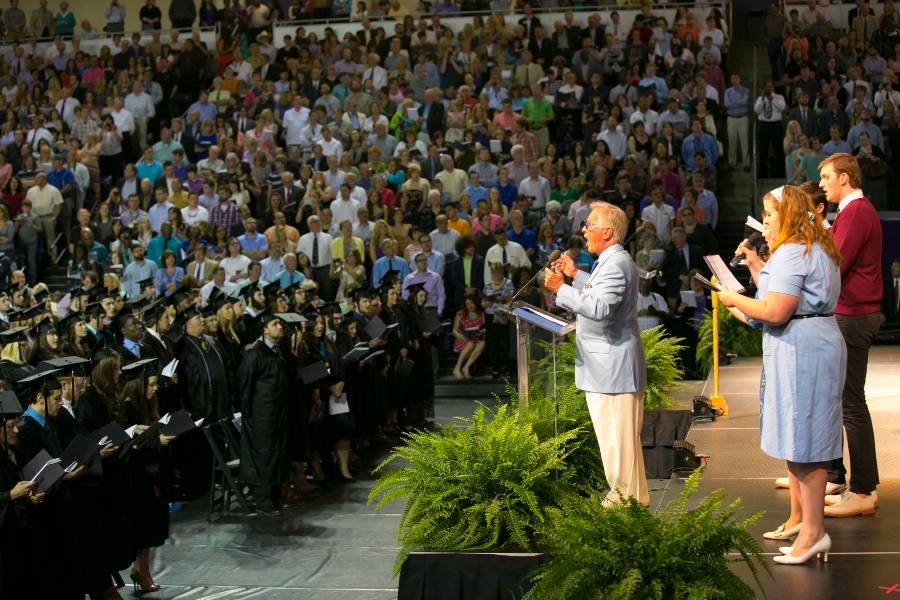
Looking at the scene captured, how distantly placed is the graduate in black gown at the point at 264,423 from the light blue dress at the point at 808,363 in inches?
271

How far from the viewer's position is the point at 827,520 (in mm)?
6367

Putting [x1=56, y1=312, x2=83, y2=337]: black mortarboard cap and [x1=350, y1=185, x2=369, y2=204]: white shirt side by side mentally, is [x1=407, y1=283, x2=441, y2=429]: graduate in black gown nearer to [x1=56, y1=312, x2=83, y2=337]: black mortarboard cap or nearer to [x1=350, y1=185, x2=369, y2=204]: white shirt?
[x1=350, y1=185, x2=369, y2=204]: white shirt

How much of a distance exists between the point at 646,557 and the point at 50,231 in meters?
17.6

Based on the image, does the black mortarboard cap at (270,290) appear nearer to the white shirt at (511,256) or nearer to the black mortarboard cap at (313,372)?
the black mortarboard cap at (313,372)

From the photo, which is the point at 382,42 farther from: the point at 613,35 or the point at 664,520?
the point at 664,520

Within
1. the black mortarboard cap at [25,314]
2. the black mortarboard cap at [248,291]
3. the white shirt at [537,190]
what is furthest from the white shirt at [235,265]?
the black mortarboard cap at [25,314]

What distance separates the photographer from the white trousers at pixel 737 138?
69.8 feet

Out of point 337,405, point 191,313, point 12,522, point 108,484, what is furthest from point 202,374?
point 12,522

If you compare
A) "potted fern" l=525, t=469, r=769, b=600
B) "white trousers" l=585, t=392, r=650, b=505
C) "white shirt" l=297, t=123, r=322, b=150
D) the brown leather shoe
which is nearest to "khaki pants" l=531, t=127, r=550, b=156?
"white shirt" l=297, t=123, r=322, b=150

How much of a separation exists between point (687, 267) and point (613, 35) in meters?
7.11

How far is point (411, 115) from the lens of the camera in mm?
22188

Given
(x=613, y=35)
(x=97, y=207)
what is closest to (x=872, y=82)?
(x=613, y=35)

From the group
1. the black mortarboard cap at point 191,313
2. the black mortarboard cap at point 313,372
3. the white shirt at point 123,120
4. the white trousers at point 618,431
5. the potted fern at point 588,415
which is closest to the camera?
the white trousers at point 618,431

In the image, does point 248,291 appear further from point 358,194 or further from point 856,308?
point 856,308
